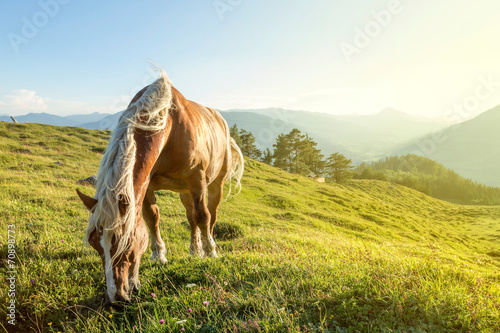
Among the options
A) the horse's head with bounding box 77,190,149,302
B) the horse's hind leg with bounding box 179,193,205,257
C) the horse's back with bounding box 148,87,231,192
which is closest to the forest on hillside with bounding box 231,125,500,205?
the horse's hind leg with bounding box 179,193,205,257

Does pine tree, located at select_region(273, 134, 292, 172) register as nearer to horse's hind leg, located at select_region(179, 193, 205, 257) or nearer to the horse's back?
horse's hind leg, located at select_region(179, 193, 205, 257)

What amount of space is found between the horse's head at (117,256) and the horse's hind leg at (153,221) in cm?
173

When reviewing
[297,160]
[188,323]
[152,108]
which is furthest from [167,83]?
[297,160]

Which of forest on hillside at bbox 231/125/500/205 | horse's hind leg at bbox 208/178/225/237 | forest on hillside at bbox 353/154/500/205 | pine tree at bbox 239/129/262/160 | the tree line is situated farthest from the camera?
forest on hillside at bbox 353/154/500/205

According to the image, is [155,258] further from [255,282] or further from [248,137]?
[248,137]

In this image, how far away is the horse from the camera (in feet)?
9.45

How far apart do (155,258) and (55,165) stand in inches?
818

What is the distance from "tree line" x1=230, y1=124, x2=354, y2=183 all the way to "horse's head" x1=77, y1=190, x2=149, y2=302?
6697cm

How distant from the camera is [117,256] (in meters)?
3.01

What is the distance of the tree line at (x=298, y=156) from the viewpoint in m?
71.9

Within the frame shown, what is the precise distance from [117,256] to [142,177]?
1.00 metres

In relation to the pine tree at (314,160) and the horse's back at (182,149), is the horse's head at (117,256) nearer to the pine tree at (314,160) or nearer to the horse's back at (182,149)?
the horse's back at (182,149)

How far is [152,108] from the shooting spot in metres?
3.84

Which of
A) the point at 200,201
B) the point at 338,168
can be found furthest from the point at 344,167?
the point at 200,201
